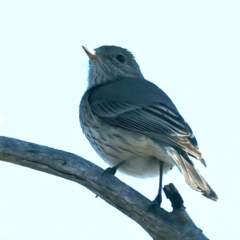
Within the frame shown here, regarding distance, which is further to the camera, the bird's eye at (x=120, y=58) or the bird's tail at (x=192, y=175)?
the bird's eye at (x=120, y=58)

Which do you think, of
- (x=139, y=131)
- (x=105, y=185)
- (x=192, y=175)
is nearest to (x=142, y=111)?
(x=139, y=131)

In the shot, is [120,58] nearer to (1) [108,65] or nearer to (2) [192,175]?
(1) [108,65]

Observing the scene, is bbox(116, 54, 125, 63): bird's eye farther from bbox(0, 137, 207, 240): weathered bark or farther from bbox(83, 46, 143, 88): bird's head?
bbox(0, 137, 207, 240): weathered bark

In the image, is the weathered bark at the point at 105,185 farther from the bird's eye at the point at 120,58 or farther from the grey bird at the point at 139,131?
the bird's eye at the point at 120,58

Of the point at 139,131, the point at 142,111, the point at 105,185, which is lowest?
the point at 105,185

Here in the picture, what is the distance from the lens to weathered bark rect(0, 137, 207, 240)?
8227 mm

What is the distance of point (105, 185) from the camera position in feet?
27.9

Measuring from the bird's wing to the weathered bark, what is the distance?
132 cm

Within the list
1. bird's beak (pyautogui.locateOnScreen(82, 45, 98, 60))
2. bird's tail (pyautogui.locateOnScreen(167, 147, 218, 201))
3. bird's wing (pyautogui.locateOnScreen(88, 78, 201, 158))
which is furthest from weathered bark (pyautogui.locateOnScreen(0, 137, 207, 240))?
bird's beak (pyautogui.locateOnScreen(82, 45, 98, 60))

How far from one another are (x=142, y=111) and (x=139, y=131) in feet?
2.06

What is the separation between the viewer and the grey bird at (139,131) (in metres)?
9.54

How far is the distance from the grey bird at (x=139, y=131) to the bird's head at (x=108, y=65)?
240mm

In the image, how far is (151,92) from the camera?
11.3 m

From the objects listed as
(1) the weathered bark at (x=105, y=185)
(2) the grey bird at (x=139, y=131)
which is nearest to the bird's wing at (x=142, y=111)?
(2) the grey bird at (x=139, y=131)
